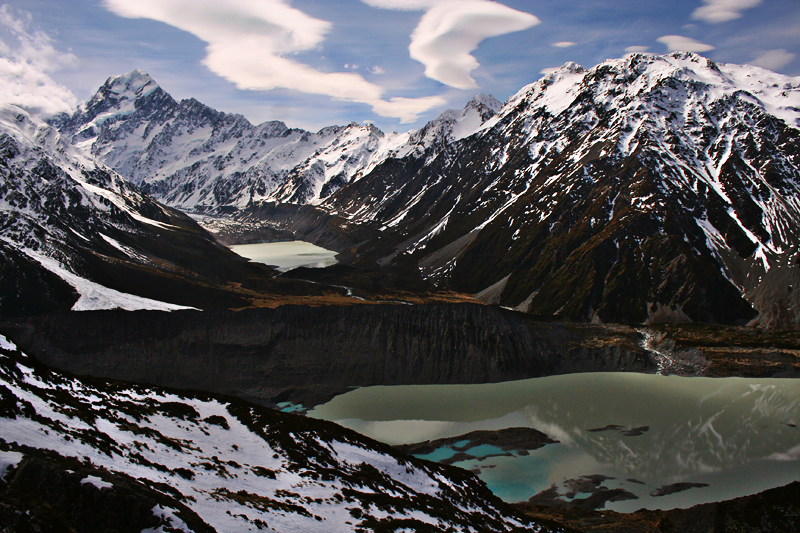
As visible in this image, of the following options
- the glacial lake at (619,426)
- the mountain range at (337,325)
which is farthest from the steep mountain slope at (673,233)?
the glacial lake at (619,426)

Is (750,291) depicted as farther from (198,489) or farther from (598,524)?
(198,489)

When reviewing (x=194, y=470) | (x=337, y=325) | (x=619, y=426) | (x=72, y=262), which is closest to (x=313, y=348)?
(x=337, y=325)

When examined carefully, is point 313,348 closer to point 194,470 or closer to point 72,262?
point 194,470

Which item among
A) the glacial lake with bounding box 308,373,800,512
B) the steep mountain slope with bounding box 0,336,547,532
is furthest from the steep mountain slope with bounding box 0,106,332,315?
the steep mountain slope with bounding box 0,336,547,532

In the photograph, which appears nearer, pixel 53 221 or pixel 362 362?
pixel 362 362

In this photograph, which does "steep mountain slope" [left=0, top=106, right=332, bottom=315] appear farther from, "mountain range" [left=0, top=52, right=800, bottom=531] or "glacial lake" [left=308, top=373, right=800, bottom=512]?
"glacial lake" [left=308, top=373, right=800, bottom=512]

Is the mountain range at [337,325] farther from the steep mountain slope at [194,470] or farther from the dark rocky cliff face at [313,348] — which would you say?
the dark rocky cliff face at [313,348]

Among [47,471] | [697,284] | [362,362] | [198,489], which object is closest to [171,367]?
[362,362]
